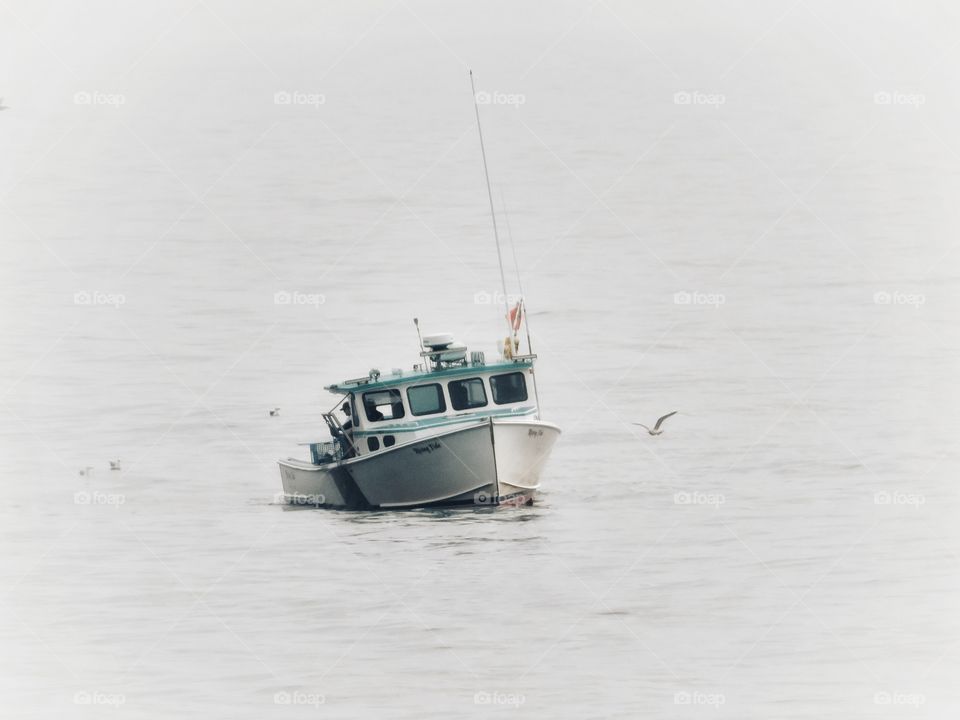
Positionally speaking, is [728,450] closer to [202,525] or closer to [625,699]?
[202,525]

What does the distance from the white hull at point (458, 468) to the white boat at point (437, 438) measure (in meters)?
0.02

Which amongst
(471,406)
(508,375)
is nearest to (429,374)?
(471,406)

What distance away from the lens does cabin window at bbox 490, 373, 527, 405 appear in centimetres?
4206

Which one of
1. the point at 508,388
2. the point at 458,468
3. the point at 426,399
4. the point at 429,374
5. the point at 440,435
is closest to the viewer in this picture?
the point at 440,435

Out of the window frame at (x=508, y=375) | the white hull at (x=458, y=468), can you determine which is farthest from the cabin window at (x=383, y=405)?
the window frame at (x=508, y=375)

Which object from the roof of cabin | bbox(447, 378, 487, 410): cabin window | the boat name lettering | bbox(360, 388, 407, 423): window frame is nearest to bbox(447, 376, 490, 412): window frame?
bbox(447, 378, 487, 410): cabin window

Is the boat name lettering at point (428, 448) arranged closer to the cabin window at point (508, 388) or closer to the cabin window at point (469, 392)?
the cabin window at point (469, 392)

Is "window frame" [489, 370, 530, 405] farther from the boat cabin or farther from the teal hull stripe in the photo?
the teal hull stripe

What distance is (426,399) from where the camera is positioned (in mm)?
41750

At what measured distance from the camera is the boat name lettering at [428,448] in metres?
40.0

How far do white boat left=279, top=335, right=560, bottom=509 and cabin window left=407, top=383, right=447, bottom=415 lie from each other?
2 cm

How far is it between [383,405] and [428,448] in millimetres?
2477

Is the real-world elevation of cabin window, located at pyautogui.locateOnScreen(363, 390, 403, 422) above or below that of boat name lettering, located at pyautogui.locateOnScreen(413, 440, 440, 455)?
above

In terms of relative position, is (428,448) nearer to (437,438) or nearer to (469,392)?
(437,438)
